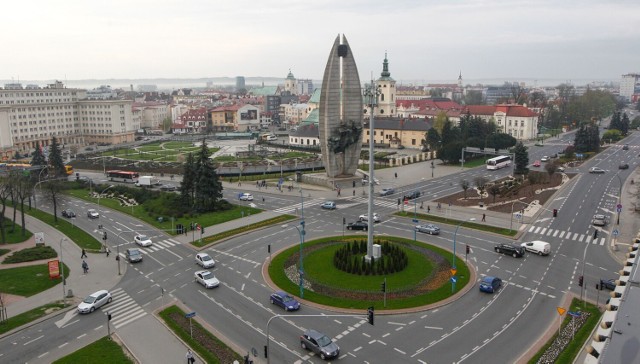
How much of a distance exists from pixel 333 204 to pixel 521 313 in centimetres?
3569

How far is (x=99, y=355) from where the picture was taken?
30.1 m

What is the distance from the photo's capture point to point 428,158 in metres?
114

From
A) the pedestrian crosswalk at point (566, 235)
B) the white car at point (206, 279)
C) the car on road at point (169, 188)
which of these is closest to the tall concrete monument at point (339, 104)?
the car on road at point (169, 188)

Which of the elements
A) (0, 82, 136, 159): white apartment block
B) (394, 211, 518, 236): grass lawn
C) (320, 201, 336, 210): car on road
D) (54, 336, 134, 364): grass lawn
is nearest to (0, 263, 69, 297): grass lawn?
(54, 336, 134, 364): grass lawn

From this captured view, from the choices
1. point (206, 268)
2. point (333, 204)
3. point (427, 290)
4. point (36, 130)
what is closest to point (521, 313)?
point (427, 290)

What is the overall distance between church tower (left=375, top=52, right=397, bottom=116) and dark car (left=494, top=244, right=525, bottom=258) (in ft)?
362

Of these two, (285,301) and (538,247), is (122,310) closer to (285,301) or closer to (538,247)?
(285,301)

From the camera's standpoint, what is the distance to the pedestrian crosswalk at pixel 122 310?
115ft

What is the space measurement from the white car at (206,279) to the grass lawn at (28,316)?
10425 mm

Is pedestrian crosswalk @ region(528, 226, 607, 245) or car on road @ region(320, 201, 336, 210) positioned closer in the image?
pedestrian crosswalk @ region(528, 226, 607, 245)

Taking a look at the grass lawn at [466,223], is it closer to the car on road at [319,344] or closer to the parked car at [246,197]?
the parked car at [246,197]

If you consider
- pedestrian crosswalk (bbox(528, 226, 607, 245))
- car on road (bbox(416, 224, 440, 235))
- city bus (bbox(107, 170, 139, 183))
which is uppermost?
city bus (bbox(107, 170, 139, 183))

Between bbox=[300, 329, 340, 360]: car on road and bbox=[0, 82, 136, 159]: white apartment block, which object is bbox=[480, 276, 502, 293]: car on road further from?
bbox=[0, 82, 136, 159]: white apartment block

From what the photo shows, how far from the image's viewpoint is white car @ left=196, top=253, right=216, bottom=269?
148 feet
